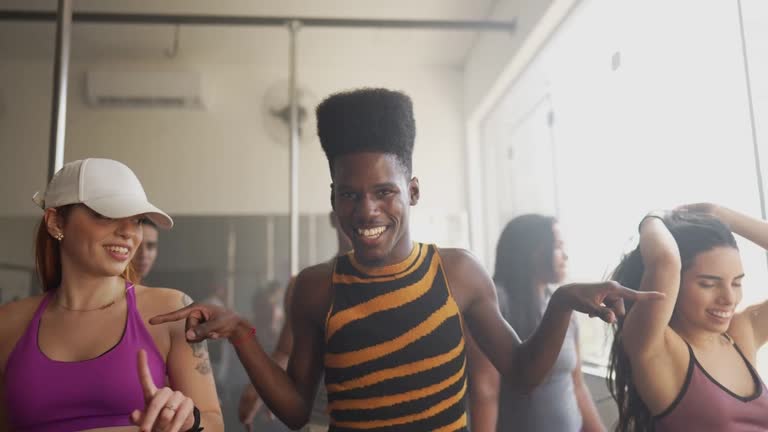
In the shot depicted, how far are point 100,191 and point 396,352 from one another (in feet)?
1.74

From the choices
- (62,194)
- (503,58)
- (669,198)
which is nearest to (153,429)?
(62,194)

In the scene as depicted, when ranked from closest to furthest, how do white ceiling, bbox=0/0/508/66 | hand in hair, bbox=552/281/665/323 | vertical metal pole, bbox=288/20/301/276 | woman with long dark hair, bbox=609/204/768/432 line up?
hand in hair, bbox=552/281/665/323 < woman with long dark hair, bbox=609/204/768/432 < vertical metal pole, bbox=288/20/301/276 < white ceiling, bbox=0/0/508/66

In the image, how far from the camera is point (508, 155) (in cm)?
144

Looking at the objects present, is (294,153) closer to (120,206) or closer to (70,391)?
(120,206)

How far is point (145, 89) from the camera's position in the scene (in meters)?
1.76

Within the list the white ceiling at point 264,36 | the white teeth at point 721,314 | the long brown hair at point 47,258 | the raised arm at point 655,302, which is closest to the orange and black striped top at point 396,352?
the raised arm at point 655,302

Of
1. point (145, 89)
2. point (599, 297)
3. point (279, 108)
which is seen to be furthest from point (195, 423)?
point (145, 89)

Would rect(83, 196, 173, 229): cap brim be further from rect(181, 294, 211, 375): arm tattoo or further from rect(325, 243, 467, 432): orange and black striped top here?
rect(325, 243, 467, 432): orange and black striped top

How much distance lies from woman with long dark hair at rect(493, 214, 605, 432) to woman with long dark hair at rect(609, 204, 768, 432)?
0.53ft

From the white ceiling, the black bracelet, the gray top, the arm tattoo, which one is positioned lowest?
the gray top

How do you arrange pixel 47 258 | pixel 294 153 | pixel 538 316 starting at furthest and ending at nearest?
pixel 294 153 < pixel 538 316 < pixel 47 258

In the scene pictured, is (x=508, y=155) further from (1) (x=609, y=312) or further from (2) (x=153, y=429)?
(2) (x=153, y=429)

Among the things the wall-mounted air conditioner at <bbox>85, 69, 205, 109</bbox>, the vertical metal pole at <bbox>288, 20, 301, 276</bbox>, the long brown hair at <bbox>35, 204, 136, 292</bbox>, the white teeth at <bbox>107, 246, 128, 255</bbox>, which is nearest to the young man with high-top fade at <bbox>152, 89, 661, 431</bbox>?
the white teeth at <bbox>107, 246, 128, 255</bbox>

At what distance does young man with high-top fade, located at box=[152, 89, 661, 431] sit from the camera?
74 centimetres
